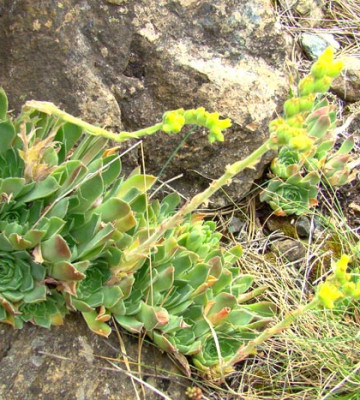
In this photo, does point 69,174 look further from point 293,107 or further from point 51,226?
point 293,107

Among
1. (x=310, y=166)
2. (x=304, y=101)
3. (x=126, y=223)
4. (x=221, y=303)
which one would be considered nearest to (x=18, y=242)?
(x=126, y=223)

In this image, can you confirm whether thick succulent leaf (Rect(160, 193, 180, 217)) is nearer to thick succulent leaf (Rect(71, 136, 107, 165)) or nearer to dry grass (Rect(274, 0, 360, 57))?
thick succulent leaf (Rect(71, 136, 107, 165))

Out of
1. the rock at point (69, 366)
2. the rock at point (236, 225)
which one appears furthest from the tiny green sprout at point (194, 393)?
the rock at point (236, 225)

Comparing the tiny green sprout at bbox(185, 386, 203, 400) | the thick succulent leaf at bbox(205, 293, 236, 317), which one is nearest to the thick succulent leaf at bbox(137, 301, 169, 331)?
the thick succulent leaf at bbox(205, 293, 236, 317)

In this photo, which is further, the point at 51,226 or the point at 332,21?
the point at 332,21

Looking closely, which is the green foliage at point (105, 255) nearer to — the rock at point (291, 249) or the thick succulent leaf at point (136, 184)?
the thick succulent leaf at point (136, 184)

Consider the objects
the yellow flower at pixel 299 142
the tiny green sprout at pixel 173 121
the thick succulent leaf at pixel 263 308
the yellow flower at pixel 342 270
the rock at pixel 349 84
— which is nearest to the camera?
the yellow flower at pixel 299 142
